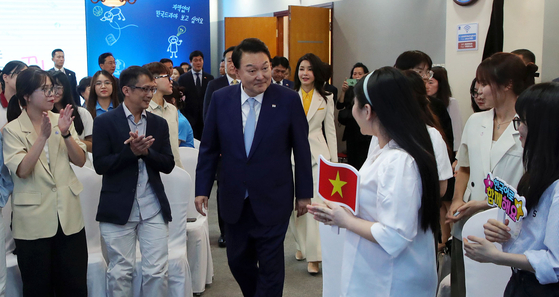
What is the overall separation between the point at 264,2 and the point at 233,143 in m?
7.92

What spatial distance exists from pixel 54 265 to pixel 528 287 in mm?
2215

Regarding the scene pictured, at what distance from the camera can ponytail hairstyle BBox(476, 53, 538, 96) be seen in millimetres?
2238

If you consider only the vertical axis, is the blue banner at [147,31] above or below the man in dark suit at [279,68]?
above

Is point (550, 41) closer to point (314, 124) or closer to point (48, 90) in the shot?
point (314, 124)

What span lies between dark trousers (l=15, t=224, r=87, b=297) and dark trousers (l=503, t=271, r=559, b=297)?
2053 mm

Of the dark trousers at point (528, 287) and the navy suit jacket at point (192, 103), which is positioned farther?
the navy suit jacket at point (192, 103)

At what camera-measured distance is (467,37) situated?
5531mm

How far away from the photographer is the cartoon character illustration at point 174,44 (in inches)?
415

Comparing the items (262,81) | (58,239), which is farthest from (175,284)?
(262,81)

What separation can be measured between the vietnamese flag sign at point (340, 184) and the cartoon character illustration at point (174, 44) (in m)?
9.35

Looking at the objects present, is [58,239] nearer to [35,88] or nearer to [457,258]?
[35,88]

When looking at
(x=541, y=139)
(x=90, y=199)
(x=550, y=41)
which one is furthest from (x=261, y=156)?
(x=550, y=41)

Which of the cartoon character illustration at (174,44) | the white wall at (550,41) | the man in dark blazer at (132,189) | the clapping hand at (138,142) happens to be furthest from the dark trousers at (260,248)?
the cartoon character illustration at (174,44)

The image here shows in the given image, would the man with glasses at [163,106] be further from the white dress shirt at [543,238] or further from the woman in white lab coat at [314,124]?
the white dress shirt at [543,238]
